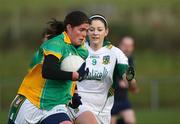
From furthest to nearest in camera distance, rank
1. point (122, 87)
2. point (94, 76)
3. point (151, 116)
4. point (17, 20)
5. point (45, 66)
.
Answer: point (17, 20), point (151, 116), point (122, 87), point (94, 76), point (45, 66)

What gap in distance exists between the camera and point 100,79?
10281 millimetres

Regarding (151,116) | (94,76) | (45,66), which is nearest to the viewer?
(45,66)

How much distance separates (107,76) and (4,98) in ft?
40.9

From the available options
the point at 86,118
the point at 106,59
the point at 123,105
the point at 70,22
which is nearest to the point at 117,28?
the point at 123,105

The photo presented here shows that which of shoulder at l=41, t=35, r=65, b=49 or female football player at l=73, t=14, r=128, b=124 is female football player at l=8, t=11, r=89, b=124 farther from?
female football player at l=73, t=14, r=128, b=124

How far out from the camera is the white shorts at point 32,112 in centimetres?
837

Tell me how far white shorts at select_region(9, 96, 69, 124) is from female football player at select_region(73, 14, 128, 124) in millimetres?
1814

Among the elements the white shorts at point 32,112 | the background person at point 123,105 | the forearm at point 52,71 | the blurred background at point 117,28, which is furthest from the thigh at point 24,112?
the blurred background at point 117,28

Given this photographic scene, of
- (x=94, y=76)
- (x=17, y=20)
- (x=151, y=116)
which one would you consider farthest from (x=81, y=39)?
(x=17, y=20)

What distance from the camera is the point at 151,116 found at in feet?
64.0

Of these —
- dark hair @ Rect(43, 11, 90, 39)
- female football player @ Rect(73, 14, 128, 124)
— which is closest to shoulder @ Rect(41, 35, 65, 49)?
dark hair @ Rect(43, 11, 90, 39)

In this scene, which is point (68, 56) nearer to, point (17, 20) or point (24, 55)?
point (24, 55)

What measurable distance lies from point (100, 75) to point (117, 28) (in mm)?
22571

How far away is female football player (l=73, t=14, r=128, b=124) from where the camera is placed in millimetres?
10297
